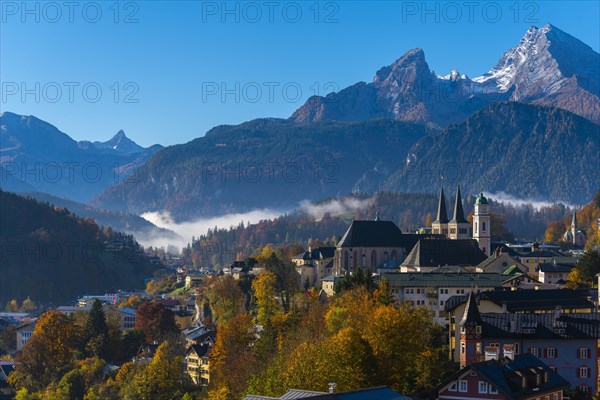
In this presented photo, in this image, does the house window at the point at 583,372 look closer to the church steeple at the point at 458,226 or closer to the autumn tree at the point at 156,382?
the autumn tree at the point at 156,382

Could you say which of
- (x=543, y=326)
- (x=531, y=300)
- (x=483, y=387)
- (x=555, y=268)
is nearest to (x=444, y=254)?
(x=555, y=268)

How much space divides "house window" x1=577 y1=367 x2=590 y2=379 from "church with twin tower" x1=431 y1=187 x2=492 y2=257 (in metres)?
64.4

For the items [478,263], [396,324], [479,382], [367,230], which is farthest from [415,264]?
[479,382]

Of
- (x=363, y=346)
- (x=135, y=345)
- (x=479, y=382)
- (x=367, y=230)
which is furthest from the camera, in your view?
(x=367, y=230)

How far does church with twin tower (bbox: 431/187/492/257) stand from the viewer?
14075 cm

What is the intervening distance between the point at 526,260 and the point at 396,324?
52.5 m

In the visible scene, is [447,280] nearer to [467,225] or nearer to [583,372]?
[583,372]

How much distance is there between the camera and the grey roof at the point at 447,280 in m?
102

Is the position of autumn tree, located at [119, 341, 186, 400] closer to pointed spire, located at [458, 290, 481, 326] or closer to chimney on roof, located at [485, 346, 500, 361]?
pointed spire, located at [458, 290, 481, 326]

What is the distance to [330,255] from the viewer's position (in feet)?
483

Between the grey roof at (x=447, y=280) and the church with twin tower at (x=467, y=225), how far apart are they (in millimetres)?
32452

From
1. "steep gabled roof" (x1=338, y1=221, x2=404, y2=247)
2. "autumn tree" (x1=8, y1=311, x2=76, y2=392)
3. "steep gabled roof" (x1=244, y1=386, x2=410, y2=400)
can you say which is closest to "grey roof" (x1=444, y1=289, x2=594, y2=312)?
"steep gabled roof" (x1=244, y1=386, x2=410, y2=400)

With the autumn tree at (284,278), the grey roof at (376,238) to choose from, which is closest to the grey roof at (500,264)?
the autumn tree at (284,278)

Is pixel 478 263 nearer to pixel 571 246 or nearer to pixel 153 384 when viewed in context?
pixel 153 384
